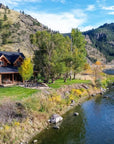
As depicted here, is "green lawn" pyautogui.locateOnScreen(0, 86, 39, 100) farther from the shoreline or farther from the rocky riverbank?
the shoreline

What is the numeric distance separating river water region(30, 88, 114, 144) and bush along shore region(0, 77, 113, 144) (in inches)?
54.4

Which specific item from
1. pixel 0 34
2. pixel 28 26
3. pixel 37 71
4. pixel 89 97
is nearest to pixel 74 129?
pixel 89 97

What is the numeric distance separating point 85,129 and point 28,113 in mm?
8134

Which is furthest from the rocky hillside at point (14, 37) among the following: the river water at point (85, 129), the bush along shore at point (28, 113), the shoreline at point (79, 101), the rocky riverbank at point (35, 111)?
the river water at point (85, 129)

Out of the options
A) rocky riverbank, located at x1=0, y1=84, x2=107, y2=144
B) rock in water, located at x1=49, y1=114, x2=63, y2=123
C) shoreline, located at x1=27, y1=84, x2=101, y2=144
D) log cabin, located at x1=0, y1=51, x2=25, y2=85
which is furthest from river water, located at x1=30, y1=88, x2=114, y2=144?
log cabin, located at x1=0, y1=51, x2=25, y2=85

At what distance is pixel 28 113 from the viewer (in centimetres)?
2066

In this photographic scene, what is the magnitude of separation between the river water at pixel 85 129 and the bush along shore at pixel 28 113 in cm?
138

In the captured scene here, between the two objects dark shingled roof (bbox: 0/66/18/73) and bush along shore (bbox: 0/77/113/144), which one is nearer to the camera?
bush along shore (bbox: 0/77/113/144)

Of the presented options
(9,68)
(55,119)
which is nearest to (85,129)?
(55,119)

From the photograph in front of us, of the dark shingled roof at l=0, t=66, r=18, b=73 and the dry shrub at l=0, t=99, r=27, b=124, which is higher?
the dark shingled roof at l=0, t=66, r=18, b=73

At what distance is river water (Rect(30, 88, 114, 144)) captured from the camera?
58.3 ft

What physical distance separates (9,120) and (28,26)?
5317 inches

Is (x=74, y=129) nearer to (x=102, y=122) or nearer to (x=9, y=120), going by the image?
(x=102, y=122)

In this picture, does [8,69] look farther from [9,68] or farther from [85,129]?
[85,129]
